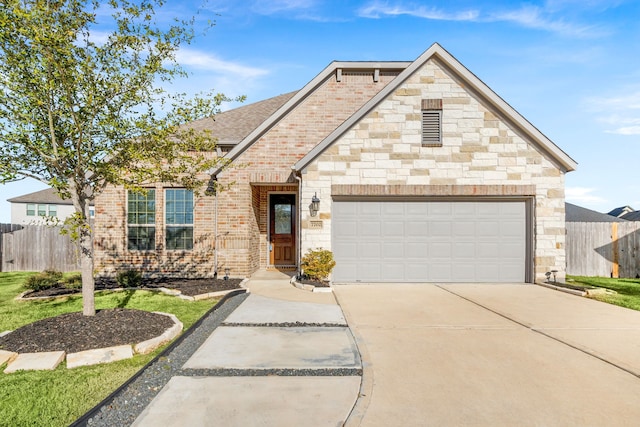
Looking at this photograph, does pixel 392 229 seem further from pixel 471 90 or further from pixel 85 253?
pixel 85 253

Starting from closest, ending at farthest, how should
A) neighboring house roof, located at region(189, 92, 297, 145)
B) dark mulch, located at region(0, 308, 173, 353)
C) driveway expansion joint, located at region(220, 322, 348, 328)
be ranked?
dark mulch, located at region(0, 308, 173, 353) → driveway expansion joint, located at region(220, 322, 348, 328) → neighboring house roof, located at region(189, 92, 297, 145)

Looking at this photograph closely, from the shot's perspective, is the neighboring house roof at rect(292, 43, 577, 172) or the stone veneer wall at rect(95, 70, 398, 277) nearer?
the neighboring house roof at rect(292, 43, 577, 172)

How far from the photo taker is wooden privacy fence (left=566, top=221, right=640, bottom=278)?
47.7ft

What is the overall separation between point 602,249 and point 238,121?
50.3 ft

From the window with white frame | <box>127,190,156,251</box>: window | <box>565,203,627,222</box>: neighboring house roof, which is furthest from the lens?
the window with white frame

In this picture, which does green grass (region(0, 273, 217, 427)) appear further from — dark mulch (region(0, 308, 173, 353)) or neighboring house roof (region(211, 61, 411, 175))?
neighboring house roof (region(211, 61, 411, 175))

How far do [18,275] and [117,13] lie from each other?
43.4ft

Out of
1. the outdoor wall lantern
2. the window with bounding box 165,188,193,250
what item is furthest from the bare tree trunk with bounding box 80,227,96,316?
the window with bounding box 165,188,193,250

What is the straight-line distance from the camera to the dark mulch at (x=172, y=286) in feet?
33.0

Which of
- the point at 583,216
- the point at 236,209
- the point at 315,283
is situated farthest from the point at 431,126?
the point at 583,216

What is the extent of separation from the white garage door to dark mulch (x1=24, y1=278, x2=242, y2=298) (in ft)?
11.3

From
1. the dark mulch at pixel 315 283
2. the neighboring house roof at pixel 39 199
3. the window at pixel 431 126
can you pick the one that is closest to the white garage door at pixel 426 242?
the dark mulch at pixel 315 283

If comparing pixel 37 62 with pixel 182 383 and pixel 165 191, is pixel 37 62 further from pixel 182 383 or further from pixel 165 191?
pixel 165 191

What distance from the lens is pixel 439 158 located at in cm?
1170
